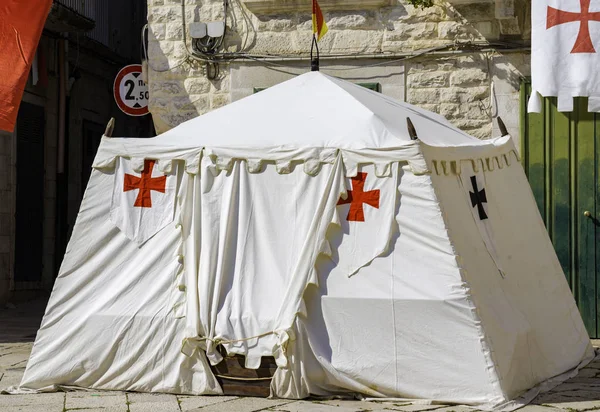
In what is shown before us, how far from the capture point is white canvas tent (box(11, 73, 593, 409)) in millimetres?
6215

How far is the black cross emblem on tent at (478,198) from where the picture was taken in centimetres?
697

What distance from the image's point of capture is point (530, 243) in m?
7.93

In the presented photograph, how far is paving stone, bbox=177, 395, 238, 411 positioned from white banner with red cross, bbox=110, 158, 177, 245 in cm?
106

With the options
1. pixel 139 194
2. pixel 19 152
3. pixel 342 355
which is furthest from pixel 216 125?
pixel 19 152

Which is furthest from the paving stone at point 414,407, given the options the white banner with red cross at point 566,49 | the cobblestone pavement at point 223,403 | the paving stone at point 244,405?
the white banner with red cross at point 566,49

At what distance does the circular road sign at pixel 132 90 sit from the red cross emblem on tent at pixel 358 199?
5437mm

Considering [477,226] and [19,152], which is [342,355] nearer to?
[477,226]

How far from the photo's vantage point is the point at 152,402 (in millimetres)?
6246

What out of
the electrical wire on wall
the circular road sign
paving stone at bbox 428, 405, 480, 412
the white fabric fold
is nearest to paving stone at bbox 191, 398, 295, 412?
the white fabric fold

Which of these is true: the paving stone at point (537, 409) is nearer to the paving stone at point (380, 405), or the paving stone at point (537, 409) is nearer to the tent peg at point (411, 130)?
the paving stone at point (380, 405)

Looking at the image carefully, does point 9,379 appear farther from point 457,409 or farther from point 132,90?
point 132,90

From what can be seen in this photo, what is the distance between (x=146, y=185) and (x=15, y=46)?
374 centimetres

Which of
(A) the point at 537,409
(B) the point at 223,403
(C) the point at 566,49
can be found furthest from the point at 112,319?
(C) the point at 566,49

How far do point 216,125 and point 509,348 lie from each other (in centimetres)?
239
